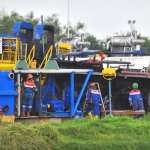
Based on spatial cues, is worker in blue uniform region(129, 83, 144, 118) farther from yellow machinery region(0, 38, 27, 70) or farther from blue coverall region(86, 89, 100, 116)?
yellow machinery region(0, 38, 27, 70)

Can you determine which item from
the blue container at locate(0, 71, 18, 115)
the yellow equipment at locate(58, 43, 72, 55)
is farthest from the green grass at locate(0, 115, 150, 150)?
the yellow equipment at locate(58, 43, 72, 55)

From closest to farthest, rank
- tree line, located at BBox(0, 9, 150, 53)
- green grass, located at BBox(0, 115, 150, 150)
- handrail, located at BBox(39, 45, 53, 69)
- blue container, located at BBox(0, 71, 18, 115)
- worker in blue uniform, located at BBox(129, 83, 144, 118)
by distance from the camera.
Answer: green grass, located at BBox(0, 115, 150, 150) → blue container, located at BBox(0, 71, 18, 115) → worker in blue uniform, located at BBox(129, 83, 144, 118) → handrail, located at BBox(39, 45, 53, 69) → tree line, located at BBox(0, 9, 150, 53)

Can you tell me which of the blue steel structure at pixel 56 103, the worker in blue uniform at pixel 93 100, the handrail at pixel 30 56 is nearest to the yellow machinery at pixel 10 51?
the handrail at pixel 30 56

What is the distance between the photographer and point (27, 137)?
504 inches

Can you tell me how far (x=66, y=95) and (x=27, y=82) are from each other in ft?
7.32

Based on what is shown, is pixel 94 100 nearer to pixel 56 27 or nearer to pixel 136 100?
pixel 136 100

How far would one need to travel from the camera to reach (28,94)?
717 inches

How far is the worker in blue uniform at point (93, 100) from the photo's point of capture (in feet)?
65.0

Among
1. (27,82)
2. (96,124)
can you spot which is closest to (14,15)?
(27,82)

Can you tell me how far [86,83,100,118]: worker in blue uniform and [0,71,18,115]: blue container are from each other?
3.06 meters

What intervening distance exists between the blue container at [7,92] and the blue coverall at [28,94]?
51 cm

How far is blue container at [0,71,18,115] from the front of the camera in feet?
57.6

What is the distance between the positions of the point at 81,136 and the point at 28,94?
4487mm

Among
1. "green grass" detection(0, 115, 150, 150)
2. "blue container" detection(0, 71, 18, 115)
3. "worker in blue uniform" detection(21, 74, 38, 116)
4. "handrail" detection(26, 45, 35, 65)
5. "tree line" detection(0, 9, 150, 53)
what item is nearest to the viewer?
"green grass" detection(0, 115, 150, 150)
